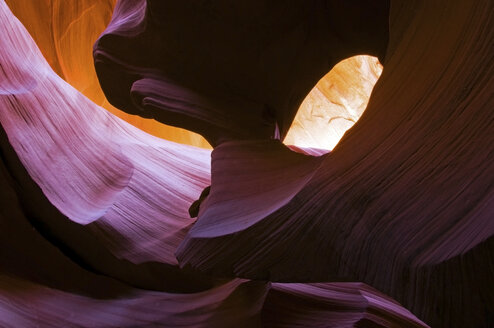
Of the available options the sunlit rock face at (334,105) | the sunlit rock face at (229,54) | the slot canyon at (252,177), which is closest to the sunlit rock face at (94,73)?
the sunlit rock face at (334,105)

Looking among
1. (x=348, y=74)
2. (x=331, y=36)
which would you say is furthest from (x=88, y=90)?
(x=331, y=36)

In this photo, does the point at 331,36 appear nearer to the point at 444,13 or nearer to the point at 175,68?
the point at 175,68

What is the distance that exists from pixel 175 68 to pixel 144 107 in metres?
0.25

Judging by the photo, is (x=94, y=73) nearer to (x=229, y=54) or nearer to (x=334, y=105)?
(x=334, y=105)

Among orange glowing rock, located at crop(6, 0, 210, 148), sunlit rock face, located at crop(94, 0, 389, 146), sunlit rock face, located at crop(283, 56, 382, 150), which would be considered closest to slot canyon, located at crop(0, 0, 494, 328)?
sunlit rock face, located at crop(94, 0, 389, 146)

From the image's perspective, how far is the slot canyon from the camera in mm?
1279

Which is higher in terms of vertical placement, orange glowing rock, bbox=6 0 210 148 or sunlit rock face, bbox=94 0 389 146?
orange glowing rock, bbox=6 0 210 148

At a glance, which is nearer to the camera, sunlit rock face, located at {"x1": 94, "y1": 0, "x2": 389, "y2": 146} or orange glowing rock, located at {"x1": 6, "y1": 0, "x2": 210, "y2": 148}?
sunlit rock face, located at {"x1": 94, "y1": 0, "x2": 389, "y2": 146}

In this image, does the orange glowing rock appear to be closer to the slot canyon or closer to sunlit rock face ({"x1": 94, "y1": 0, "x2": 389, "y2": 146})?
the slot canyon

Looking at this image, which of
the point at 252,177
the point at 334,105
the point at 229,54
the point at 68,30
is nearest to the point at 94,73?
the point at 68,30

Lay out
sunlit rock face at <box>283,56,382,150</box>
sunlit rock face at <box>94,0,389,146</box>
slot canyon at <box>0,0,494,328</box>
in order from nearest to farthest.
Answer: slot canyon at <box>0,0,494,328</box>
sunlit rock face at <box>94,0,389,146</box>
sunlit rock face at <box>283,56,382,150</box>

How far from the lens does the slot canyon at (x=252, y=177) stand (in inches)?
50.4

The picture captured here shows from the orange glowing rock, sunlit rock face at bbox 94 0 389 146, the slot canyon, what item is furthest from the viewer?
the orange glowing rock

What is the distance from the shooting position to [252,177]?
2059 mm
